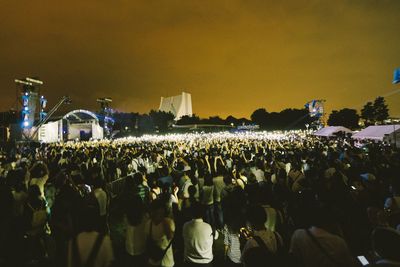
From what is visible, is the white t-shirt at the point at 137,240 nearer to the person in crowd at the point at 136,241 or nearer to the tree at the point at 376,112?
the person in crowd at the point at 136,241

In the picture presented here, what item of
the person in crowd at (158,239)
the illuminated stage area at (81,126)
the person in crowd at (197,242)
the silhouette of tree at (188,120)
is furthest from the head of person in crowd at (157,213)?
the silhouette of tree at (188,120)

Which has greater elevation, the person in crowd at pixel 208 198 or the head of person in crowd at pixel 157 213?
the head of person in crowd at pixel 157 213

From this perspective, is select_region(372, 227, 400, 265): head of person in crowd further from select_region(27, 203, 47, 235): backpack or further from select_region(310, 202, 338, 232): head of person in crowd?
select_region(27, 203, 47, 235): backpack

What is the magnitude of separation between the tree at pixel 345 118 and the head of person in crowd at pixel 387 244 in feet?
223

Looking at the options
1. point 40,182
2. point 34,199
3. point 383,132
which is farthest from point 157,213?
point 383,132

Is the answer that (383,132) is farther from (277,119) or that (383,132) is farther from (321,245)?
(277,119)

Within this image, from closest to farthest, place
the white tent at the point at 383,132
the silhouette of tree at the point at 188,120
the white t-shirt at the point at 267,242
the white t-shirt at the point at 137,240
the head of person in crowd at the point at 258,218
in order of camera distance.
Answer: the white t-shirt at the point at 267,242
the head of person in crowd at the point at 258,218
the white t-shirt at the point at 137,240
the white tent at the point at 383,132
the silhouette of tree at the point at 188,120

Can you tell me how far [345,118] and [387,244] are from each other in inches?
2800

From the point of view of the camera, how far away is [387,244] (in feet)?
7.16

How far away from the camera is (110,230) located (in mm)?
5141

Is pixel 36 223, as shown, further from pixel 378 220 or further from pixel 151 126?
pixel 151 126

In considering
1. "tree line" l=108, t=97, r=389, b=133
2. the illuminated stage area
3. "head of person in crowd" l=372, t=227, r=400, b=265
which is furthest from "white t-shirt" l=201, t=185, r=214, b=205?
"tree line" l=108, t=97, r=389, b=133

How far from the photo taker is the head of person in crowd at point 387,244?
213cm

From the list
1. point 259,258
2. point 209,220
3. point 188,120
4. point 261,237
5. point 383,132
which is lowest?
point 209,220
